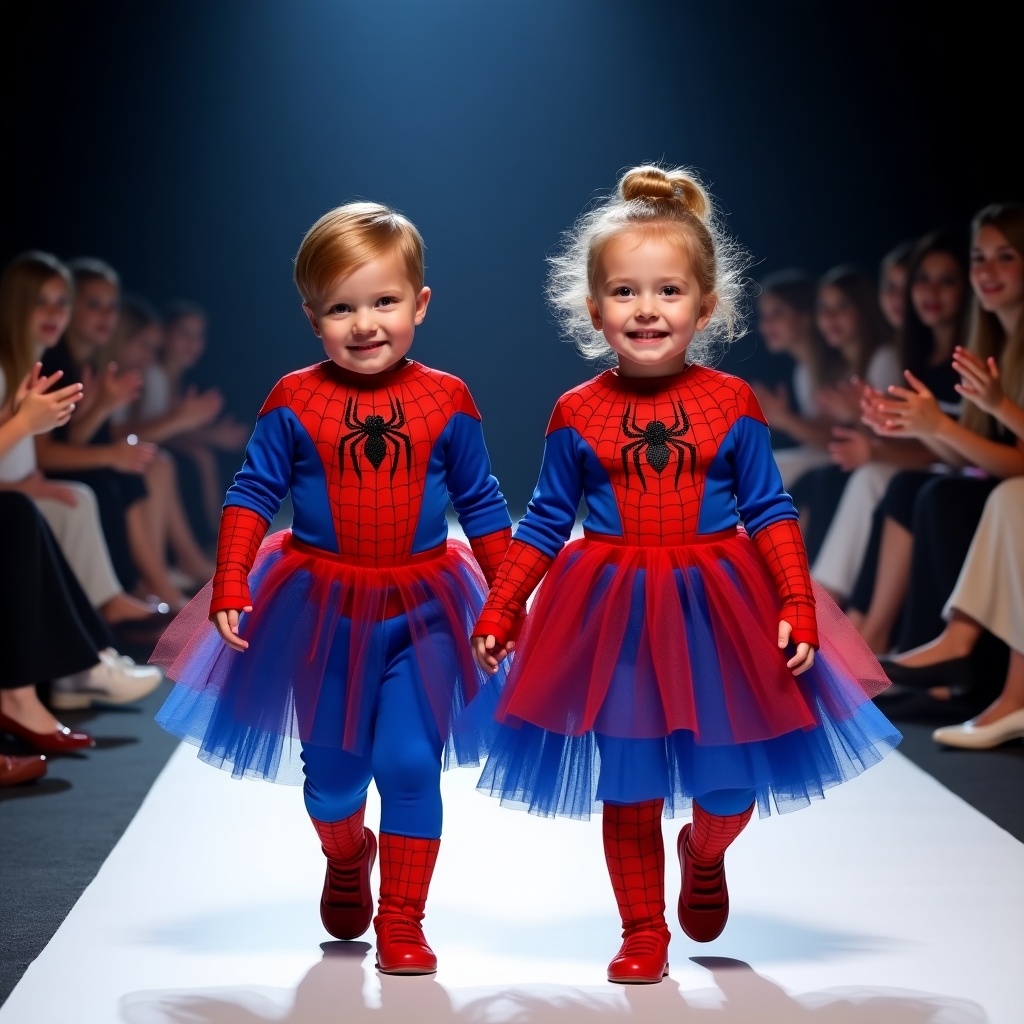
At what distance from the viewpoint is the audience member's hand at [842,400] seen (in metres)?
5.62

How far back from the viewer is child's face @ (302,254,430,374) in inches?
99.4

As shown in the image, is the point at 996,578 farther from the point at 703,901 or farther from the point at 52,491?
the point at 52,491

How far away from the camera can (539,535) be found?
→ 98.3 inches

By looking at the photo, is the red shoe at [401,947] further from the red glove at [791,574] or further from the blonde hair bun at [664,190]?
the blonde hair bun at [664,190]

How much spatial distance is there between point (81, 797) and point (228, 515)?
4.83 ft

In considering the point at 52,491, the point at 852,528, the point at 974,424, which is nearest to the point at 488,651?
the point at 974,424

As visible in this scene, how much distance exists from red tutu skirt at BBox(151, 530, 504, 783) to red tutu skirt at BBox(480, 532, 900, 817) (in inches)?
5.0

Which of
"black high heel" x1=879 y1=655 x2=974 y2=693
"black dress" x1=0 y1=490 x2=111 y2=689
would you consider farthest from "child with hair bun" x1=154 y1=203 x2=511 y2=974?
"black high heel" x1=879 y1=655 x2=974 y2=693

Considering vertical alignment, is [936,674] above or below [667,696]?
below

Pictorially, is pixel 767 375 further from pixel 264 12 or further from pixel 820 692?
pixel 820 692

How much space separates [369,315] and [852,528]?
10.7 feet

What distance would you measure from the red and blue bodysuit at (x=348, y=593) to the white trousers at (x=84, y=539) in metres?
2.63

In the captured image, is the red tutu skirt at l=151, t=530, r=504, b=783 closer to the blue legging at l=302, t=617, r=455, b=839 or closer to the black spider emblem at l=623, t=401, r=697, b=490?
the blue legging at l=302, t=617, r=455, b=839

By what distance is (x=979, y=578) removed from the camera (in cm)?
439
